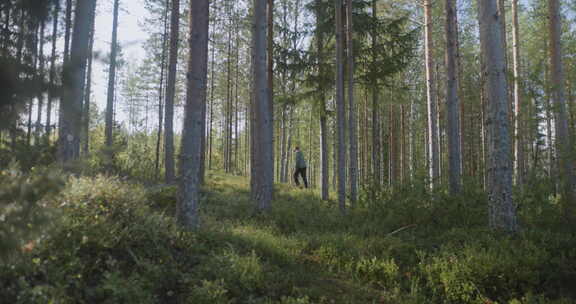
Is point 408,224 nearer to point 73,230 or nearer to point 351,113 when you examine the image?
point 351,113

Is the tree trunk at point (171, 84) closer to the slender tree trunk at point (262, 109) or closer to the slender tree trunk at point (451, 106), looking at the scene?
the slender tree trunk at point (262, 109)

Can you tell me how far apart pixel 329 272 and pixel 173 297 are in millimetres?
2460

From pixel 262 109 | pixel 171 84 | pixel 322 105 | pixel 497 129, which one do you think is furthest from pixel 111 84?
pixel 497 129

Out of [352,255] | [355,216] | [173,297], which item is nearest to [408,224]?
[355,216]

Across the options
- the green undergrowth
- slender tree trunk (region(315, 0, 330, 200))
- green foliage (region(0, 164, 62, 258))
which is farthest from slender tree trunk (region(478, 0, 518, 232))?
slender tree trunk (region(315, 0, 330, 200))

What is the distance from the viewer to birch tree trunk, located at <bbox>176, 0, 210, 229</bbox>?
20.1 feet

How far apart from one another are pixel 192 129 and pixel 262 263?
2.78 meters

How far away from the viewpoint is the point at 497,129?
5758 mm

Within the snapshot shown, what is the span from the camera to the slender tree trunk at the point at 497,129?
566 centimetres

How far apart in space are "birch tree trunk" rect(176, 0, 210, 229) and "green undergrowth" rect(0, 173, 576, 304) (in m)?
0.44

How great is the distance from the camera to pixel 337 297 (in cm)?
457

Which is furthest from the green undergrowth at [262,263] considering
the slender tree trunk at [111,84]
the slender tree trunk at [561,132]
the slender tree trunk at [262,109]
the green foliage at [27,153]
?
the slender tree trunk at [111,84]

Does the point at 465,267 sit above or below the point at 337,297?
above

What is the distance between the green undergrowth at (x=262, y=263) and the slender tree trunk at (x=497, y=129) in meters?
0.40
